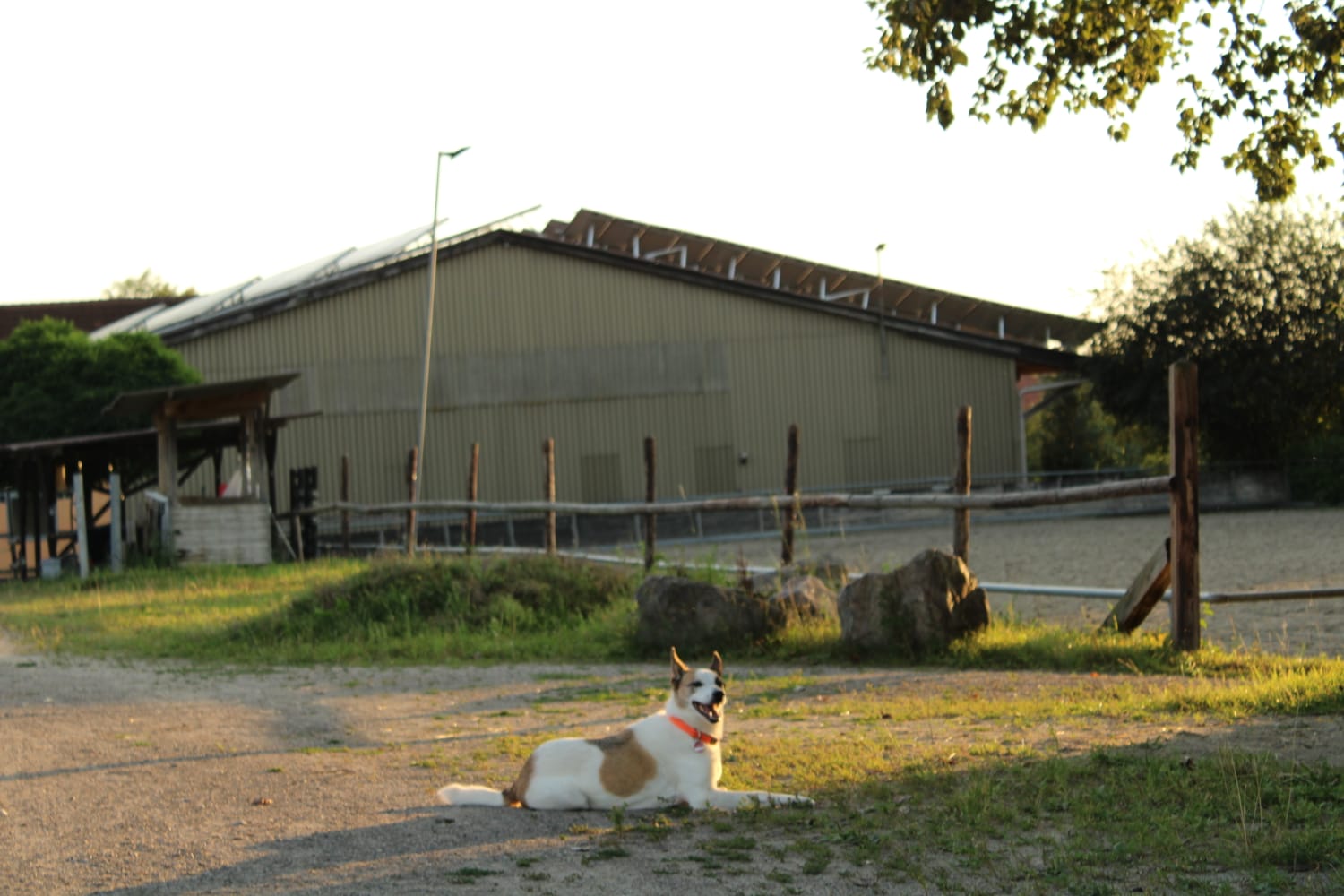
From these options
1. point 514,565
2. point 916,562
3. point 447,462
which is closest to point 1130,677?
point 916,562

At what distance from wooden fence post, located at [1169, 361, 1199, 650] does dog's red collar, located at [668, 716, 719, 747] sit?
203 inches

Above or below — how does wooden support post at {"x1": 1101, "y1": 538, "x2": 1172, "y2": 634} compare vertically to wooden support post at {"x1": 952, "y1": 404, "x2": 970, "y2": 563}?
below

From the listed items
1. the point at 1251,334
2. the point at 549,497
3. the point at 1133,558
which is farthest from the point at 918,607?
the point at 1251,334

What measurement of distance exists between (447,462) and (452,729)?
31094 mm

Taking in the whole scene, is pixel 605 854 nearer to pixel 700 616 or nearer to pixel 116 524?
pixel 700 616

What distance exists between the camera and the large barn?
129 ft

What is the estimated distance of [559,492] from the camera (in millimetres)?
40688

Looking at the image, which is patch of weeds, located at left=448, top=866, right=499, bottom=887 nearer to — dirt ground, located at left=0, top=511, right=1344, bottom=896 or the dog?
dirt ground, located at left=0, top=511, right=1344, bottom=896

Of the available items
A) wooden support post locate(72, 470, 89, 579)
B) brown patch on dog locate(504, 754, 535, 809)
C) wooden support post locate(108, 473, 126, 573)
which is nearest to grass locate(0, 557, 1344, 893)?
brown patch on dog locate(504, 754, 535, 809)

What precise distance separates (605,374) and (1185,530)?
3079 centimetres

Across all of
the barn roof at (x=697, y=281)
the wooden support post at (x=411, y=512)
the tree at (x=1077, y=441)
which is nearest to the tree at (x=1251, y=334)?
the barn roof at (x=697, y=281)

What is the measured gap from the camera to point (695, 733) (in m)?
6.21

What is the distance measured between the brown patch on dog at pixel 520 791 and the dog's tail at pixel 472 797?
0.02 meters

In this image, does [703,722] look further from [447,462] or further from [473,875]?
[447,462]
